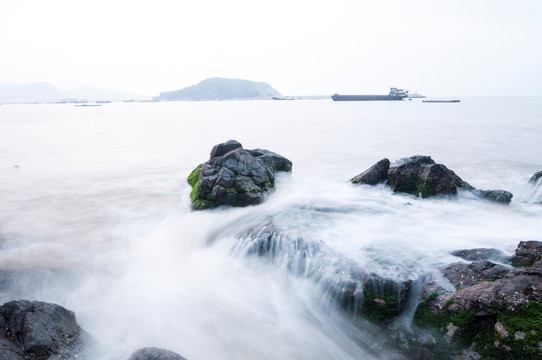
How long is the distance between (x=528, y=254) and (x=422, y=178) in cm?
464

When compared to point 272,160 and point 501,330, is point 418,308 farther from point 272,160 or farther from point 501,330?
point 272,160

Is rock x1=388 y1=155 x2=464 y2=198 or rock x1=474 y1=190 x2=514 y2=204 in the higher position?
rock x1=388 y1=155 x2=464 y2=198

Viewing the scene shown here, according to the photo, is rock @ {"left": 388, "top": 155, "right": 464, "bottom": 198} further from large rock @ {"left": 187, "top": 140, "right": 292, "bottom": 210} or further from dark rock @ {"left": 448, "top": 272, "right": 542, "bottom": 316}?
dark rock @ {"left": 448, "top": 272, "right": 542, "bottom": 316}

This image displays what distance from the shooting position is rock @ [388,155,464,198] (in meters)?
9.45

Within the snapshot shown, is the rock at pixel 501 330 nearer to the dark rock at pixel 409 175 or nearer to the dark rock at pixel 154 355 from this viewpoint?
the dark rock at pixel 154 355

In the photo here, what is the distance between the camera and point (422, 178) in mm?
9641

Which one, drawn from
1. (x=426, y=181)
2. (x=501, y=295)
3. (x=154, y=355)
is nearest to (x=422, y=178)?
(x=426, y=181)

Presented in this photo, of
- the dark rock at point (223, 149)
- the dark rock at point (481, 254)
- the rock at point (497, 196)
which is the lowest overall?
the dark rock at point (481, 254)

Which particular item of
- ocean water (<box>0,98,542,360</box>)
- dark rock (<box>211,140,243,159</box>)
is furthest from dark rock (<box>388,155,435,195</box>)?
dark rock (<box>211,140,243,159</box>)

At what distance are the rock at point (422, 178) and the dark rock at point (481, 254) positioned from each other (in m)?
3.63

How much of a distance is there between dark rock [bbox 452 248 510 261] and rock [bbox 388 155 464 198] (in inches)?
143

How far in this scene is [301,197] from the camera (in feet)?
32.6

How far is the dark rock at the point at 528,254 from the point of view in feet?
16.7

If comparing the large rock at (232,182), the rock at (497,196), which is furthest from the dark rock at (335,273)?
the rock at (497,196)
